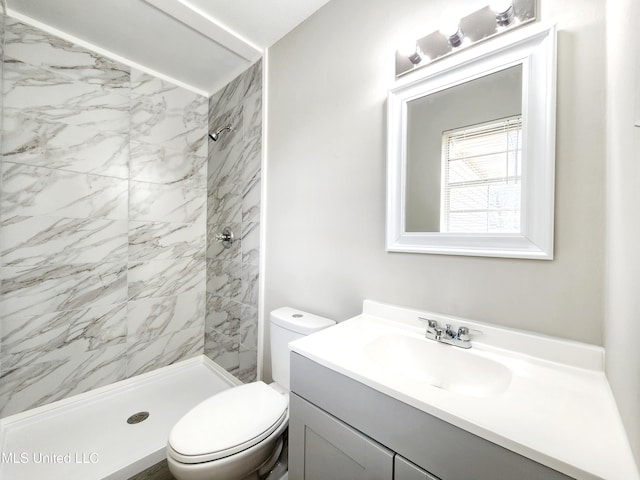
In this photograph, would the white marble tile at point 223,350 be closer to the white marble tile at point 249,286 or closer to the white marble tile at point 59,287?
the white marble tile at point 249,286

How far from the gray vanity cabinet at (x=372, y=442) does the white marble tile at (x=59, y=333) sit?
5.37ft

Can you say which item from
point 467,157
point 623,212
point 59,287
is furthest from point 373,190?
point 59,287

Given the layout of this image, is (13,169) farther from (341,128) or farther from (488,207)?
(488,207)

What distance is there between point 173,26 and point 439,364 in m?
2.25

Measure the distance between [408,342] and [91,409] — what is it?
2.07 m

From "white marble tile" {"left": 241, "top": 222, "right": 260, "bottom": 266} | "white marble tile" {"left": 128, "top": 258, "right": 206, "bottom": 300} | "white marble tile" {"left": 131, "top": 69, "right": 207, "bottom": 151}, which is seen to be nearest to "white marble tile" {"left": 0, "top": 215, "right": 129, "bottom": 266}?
"white marble tile" {"left": 128, "top": 258, "right": 206, "bottom": 300}

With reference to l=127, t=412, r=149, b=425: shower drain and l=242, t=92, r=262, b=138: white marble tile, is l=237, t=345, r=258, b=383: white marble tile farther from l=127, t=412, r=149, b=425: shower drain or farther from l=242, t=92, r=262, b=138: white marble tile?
l=242, t=92, r=262, b=138: white marble tile

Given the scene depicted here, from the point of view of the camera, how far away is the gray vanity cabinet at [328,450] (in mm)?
694

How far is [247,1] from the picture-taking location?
142 centimetres

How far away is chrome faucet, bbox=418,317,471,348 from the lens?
918 mm

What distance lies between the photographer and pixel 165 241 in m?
2.10

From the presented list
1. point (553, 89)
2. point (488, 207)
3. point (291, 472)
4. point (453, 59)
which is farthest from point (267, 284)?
point (553, 89)

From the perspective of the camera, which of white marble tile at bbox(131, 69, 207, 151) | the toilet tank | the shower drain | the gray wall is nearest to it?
the gray wall

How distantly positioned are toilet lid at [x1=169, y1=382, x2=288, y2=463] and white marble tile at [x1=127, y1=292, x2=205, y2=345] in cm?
114
